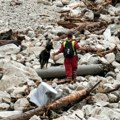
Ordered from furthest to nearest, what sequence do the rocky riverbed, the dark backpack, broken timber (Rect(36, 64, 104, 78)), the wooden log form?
the wooden log, broken timber (Rect(36, 64, 104, 78)), the dark backpack, the rocky riverbed

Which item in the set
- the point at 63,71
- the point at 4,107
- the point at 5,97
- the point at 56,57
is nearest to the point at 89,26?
the point at 56,57

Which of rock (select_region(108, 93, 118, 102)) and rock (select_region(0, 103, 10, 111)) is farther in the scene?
rock (select_region(108, 93, 118, 102))

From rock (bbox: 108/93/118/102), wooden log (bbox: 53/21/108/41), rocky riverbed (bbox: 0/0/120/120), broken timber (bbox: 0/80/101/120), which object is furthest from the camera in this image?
wooden log (bbox: 53/21/108/41)

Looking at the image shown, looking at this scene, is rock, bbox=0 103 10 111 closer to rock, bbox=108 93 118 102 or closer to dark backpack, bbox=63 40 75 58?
rock, bbox=108 93 118 102

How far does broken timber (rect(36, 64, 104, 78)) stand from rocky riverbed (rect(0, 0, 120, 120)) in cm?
15

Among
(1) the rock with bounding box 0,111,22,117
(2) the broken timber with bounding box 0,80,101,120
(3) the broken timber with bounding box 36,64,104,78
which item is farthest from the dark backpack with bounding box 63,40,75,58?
(1) the rock with bounding box 0,111,22,117

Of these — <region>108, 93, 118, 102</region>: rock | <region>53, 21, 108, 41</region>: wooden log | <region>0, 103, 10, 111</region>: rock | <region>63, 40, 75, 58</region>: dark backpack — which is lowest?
<region>108, 93, 118, 102</region>: rock

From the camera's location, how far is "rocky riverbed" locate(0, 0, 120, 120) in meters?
9.88

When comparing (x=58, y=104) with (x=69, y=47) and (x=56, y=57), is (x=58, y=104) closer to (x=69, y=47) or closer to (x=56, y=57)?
(x=69, y=47)

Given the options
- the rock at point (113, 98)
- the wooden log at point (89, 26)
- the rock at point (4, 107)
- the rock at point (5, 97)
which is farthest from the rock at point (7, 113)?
the wooden log at point (89, 26)

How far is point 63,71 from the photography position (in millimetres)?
13086

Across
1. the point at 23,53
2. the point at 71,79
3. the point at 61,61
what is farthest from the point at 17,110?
the point at 23,53

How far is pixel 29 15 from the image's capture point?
20734mm

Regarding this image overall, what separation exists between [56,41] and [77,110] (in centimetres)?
734
